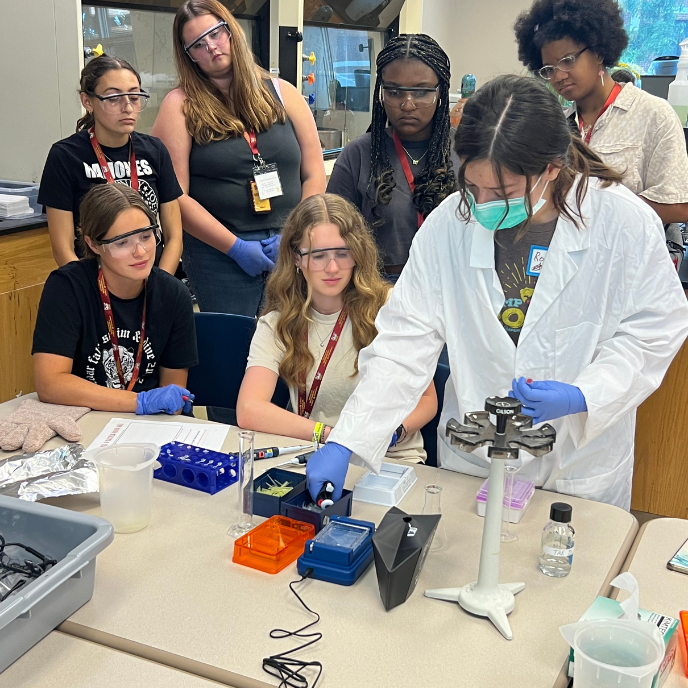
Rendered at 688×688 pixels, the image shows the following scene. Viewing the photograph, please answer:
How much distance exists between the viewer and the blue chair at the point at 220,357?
211 cm

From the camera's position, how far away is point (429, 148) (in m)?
2.19

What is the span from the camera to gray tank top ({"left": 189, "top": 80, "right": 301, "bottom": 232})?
2.37 m

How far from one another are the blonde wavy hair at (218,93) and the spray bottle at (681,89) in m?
1.76

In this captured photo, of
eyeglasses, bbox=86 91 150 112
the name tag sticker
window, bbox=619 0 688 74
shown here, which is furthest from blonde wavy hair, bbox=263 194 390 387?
window, bbox=619 0 688 74

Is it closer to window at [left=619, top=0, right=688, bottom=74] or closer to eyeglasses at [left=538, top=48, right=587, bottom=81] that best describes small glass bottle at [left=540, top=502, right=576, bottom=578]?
eyeglasses at [left=538, top=48, right=587, bottom=81]

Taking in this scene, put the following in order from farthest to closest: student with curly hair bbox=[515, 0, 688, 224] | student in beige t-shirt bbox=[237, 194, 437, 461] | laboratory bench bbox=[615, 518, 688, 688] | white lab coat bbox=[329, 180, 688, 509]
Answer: student with curly hair bbox=[515, 0, 688, 224] → student in beige t-shirt bbox=[237, 194, 437, 461] → white lab coat bbox=[329, 180, 688, 509] → laboratory bench bbox=[615, 518, 688, 688]

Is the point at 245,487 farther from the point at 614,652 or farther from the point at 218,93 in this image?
the point at 218,93

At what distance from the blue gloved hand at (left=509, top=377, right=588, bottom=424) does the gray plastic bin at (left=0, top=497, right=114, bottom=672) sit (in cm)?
68

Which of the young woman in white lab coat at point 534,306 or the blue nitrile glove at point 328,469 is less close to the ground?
the young woman in white lab coat at point 534,306

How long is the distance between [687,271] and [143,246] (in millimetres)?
1579

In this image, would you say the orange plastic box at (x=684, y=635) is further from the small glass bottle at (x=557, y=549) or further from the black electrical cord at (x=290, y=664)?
the black electrical cord at (x=290, y=664)

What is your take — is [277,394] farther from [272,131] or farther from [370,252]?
[272,131]

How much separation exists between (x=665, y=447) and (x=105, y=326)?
161 cm

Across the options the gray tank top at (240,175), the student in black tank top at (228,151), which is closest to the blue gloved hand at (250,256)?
the student in black tank top at (228,151)
